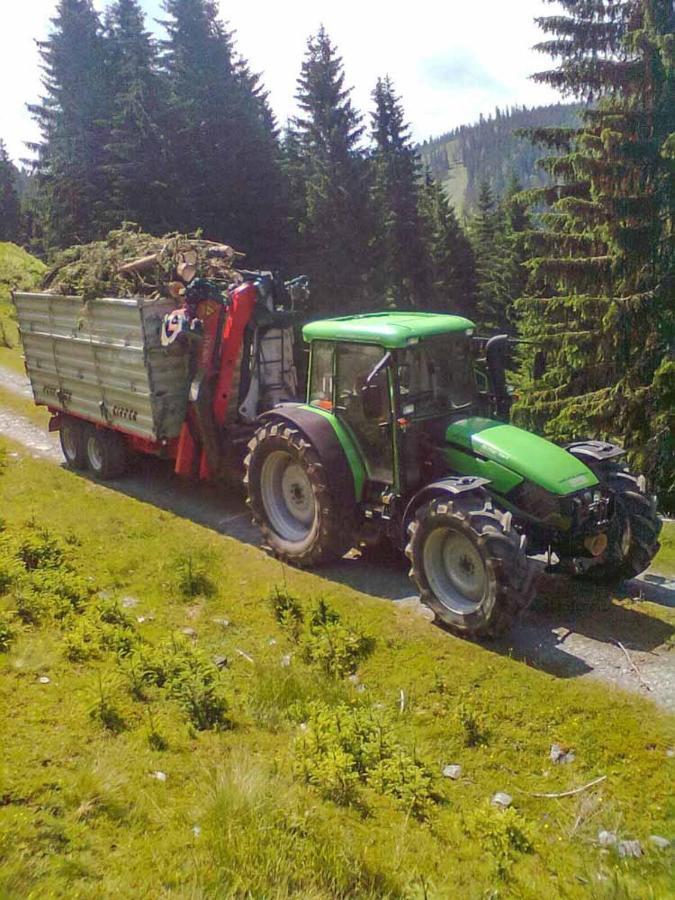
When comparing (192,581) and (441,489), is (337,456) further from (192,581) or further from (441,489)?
(192,581)

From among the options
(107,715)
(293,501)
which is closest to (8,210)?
(293,501)

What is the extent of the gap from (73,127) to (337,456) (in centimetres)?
2849

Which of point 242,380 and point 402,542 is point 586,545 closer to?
point 402,542

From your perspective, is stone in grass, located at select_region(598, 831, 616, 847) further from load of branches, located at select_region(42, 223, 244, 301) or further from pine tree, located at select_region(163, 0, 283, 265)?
pine tree, located at select_region(163, 0, 283, 265)

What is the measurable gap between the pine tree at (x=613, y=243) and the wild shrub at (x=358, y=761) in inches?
380

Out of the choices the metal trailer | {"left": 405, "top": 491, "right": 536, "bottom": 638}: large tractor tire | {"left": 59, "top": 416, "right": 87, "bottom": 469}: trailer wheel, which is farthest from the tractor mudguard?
{"left": 59, "top": 416, "right": 87, "bottom": 469}: trailer wheel

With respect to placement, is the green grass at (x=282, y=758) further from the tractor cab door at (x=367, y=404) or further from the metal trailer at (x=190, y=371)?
the metal trailer at (x=190, y=371)

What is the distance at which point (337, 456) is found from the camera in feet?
26.6

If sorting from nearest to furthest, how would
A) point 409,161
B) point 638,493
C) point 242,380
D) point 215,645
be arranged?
point 215,645, point 638,493, point 242,380, point 409,161

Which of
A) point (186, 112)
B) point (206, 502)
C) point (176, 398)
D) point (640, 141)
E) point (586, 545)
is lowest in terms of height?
point (206, 502)

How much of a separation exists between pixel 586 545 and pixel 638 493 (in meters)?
0.93

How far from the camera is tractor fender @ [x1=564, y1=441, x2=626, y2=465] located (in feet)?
25.5

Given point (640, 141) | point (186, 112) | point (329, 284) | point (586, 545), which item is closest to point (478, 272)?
point (329, 284)

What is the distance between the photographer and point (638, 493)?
753cm
